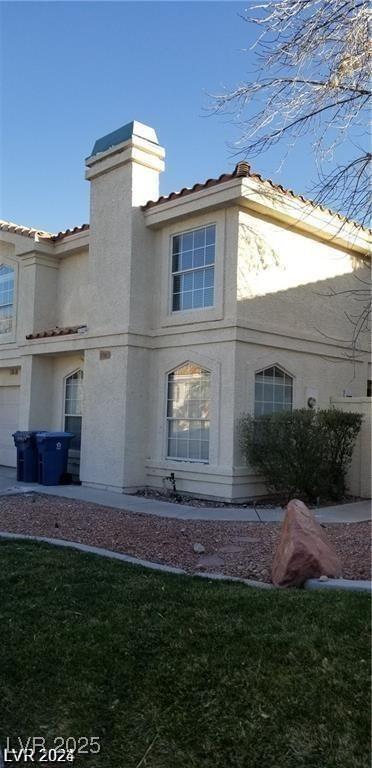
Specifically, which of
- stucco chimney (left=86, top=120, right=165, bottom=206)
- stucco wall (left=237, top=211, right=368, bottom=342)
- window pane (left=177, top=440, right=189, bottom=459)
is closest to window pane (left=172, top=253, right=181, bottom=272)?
stucco chimney (left=86, top=120, right=165, bottom=206)

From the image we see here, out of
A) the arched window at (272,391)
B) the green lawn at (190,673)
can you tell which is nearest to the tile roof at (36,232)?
the arched window at (272,391)

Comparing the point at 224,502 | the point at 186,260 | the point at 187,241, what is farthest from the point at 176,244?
the point at 224,502

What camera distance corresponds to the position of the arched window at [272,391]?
1159 centimetres

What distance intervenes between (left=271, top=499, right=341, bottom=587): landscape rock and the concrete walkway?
3.46m

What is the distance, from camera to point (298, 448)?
10.5 meters

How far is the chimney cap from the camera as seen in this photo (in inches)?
490

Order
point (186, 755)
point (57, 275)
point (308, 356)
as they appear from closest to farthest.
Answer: point (186, 755)
point (308, 356)
point (57, 275)

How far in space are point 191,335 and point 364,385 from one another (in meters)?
5.06

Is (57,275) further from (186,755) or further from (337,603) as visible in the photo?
(186,755)

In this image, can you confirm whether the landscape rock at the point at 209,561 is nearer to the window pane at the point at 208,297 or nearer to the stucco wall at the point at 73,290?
the window pane at the point at 208,297

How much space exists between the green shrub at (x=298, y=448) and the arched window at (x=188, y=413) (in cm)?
92

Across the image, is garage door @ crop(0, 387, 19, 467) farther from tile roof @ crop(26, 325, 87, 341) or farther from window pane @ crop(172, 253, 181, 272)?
window pane @ crop(172, 253, 181, 272)

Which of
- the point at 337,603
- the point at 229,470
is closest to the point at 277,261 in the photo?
the point at 229,470

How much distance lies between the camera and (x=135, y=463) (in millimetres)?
12172
